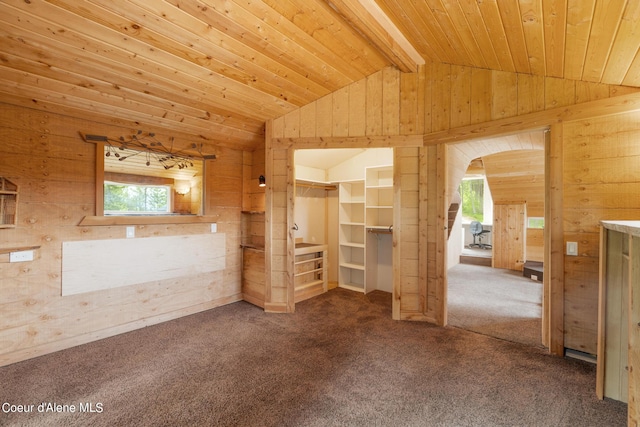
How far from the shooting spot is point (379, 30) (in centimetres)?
237

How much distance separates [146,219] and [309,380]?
2413mm

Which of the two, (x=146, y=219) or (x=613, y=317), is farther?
(x=146, y=219)

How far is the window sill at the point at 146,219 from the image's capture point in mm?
2703

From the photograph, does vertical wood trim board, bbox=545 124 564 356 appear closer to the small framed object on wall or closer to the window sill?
the window sill

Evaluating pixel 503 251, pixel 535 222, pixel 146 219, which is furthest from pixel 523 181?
pixel 146 219

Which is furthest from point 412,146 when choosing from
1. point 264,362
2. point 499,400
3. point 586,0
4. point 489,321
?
point 264,362

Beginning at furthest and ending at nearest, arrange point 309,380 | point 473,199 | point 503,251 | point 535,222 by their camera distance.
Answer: point 473,199 → point 503,251 → point 535,222 → point 309,380

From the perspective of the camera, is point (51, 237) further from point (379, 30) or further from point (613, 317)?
point (613, 317)

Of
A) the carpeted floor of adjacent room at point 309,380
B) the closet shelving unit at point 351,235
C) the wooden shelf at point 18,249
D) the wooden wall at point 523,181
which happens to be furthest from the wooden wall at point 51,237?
the wooden wall at point 523,181

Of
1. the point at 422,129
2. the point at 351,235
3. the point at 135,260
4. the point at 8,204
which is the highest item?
the point at 422,129

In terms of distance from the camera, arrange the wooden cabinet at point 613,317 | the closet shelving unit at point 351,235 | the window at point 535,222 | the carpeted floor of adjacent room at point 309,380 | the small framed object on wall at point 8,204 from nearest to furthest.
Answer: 1. the carpeted floor of adjacent room at point 309,380
2. the wooden cabinet at point 613,317
3. the small framed object on wall at point 8,204
4. the closet shelving unit at point 351,235
5. the window at point 535,222

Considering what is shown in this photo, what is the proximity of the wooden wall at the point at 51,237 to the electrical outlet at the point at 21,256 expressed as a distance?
5 centimetres

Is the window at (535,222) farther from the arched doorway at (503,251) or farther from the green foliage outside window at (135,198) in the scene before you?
the green foliage outside window at (135,198)

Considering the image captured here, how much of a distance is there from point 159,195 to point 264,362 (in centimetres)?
223
